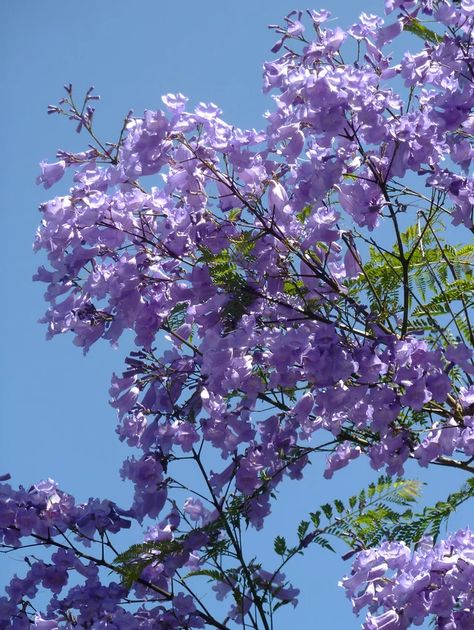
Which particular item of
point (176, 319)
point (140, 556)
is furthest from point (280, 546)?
point (176, 319)

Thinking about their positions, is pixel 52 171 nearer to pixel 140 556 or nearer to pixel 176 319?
pixel 176 319

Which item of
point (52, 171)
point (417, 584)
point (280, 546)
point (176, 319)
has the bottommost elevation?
point (417, 584)

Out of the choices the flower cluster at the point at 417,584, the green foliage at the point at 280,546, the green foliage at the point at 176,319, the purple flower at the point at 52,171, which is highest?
the purple flower at the point at 52,171

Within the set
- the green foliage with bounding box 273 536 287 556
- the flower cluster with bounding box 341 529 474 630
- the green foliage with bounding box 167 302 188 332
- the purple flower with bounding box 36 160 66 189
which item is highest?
the purple flower with bounding box 36 160 66 189

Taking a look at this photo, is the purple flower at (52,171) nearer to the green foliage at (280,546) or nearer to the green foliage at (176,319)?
the green foliage at (176,319)

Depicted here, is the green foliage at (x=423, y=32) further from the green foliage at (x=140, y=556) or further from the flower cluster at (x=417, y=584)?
the green foliage at (x=140, y=556)

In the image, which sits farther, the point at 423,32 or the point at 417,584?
the point at 423,32

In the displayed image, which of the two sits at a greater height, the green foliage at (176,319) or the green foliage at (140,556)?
the green foliage at (176,319)

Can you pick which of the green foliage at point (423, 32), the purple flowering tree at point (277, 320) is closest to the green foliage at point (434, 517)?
the purple flowering tree at point (277, 320)

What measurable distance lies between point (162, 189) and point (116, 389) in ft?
2.63

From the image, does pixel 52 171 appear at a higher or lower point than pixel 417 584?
higher

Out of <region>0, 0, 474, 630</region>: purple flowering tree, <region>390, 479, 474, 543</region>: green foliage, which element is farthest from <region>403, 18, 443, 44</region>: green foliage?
<region>390, 479, 474, 543</region>: green foliage

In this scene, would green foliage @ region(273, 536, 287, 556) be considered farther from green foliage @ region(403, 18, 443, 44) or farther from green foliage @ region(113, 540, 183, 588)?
green foliage @ region(403, 18, 443, 44)

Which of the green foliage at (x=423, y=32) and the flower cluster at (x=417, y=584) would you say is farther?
the green foliage at (x=423, y=32)
